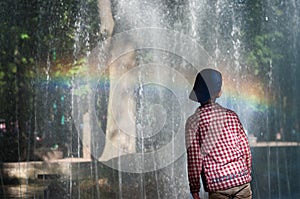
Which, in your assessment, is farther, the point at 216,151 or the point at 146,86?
the point at 146,86

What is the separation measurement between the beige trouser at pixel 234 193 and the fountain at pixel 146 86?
5.68 meters

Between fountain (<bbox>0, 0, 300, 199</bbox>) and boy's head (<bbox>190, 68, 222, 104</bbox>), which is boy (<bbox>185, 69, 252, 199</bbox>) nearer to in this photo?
boy's head (<bbox>190, 68, 222, 104</bbox>)

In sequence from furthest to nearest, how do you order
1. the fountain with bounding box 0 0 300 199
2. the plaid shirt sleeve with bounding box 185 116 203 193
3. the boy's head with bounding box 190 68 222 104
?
the fountain with bounding box 0 0 300 199 → the boy's head with bounding box 190 68 222 104 → the plaid shirt sleeve with bounding box 185 116 203 193

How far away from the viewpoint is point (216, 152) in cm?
286

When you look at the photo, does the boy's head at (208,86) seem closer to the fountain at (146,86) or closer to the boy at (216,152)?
the boy at (216,152)

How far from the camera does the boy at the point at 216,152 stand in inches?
112

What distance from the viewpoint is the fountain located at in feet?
33.4

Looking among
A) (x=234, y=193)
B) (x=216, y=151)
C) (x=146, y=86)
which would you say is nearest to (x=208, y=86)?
(x=216, y=151)

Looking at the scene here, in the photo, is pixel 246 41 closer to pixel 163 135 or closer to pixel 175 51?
pixel 175 51

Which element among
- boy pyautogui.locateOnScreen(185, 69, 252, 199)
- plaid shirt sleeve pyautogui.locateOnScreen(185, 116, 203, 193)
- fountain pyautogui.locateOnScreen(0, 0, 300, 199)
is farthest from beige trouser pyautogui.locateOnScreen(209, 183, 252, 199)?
fountain pyautogui.locateOnScreen(0, 0, 300, 199)

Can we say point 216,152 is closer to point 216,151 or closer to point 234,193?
point 216,151

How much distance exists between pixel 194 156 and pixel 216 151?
0.13 meters

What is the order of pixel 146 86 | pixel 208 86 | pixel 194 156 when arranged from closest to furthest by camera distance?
pixel 194 156, pixel 208 86, pixel 146 86

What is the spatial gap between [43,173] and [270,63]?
8990 millimetres
